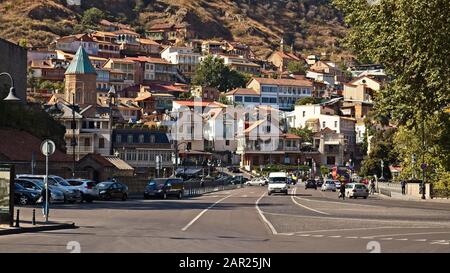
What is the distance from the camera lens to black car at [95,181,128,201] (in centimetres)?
5709

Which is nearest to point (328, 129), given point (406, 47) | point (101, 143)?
point (101, 143)

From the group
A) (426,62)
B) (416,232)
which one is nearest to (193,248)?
(416,232)

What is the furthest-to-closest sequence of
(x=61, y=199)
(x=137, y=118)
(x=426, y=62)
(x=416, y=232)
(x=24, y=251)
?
(x=137, y=118) < (x=61, y=199) < (x=426, y=62) < (x=416, y=232) < (x=24, y=251)

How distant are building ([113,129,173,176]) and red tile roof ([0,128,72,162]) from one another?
1727 inches

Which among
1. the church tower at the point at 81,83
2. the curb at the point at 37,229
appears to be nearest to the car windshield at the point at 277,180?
the curb at the point at 37,229

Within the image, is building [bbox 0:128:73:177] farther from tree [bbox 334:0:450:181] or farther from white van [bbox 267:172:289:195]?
tree [bbox 334:0:450:181]

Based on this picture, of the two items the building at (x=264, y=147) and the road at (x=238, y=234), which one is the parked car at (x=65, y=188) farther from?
the building at (x=264, y=147)

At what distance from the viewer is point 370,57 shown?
5016cm

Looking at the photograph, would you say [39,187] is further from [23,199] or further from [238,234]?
[238,234]

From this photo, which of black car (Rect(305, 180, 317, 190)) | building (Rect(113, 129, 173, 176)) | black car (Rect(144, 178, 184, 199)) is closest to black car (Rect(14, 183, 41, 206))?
black car (Rect(144, 178, 184, 199))

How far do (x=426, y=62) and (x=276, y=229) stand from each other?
63.1 ft

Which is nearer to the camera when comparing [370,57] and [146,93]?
[370,57]
